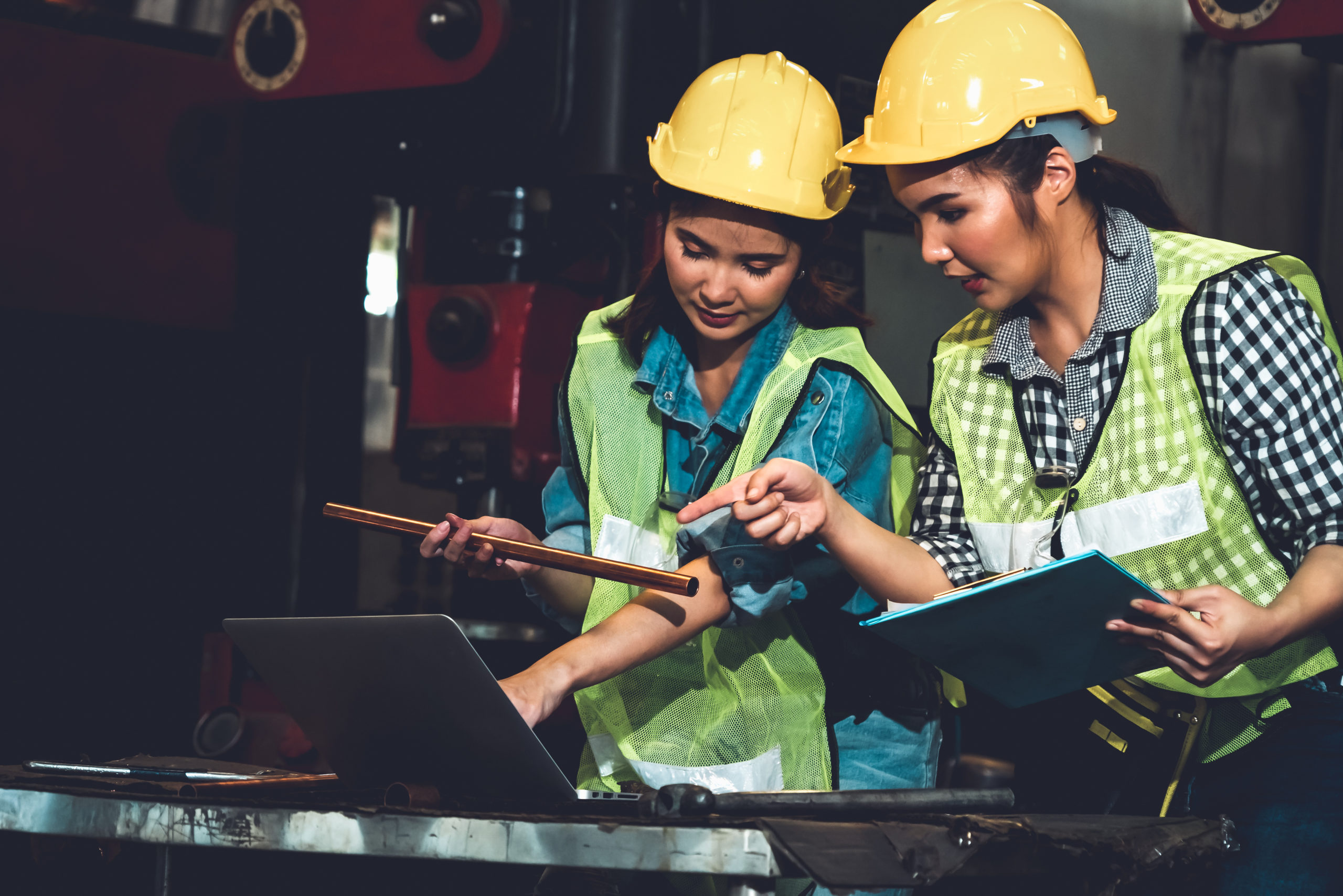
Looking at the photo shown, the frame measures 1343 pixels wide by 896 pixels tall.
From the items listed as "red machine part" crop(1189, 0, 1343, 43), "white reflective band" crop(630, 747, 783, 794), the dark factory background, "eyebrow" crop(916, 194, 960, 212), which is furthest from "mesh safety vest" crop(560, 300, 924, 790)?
"red machine part" crop(1189, 0, 1343, 43)

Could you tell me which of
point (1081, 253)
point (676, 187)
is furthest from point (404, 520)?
point (1081, 253)

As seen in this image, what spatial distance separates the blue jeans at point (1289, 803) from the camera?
135 centimetres

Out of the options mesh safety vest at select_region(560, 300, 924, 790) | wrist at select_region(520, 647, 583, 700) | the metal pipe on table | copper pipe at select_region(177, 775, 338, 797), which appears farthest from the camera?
mesh safety vest at select_region(560, 300, 924, 790)

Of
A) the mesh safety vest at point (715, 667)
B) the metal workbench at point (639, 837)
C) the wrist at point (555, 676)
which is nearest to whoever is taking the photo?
the metal workbench at point (639, 837)

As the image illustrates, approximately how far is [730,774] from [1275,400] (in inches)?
28.0

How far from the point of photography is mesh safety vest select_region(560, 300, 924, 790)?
1566 millimetres

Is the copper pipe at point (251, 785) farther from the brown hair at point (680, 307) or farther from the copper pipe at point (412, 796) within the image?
the brown hair at point (680, 307)

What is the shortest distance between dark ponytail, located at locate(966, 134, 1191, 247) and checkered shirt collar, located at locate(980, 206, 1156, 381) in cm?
2

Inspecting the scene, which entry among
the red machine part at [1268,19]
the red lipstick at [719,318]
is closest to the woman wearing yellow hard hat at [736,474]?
the red lipstick at [719,318]

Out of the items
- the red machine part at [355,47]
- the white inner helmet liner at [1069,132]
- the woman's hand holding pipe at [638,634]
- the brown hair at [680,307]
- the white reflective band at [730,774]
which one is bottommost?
the white reflective band at [730,774]

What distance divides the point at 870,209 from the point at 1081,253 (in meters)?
0.84

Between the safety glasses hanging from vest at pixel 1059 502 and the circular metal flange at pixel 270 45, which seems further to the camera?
the circular metal flange at pixel 270 45

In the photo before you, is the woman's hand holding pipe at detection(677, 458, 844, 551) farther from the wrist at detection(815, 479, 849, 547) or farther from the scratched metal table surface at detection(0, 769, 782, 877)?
the scratched metal table surface at detection(0, 769, 782, 877)

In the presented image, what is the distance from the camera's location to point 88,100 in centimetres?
241
